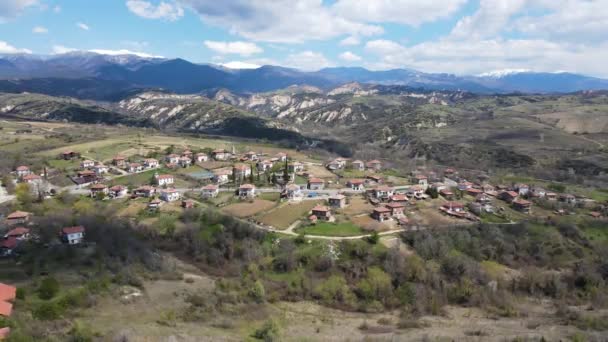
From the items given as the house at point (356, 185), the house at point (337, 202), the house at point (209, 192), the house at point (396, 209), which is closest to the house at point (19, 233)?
the house at point (209, 192)

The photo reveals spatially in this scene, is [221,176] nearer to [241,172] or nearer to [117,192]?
[241,172]

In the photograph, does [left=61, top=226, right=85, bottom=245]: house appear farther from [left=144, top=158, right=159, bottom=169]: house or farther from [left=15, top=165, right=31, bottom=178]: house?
[left=144, top=158, right=159, bottom=169]: house

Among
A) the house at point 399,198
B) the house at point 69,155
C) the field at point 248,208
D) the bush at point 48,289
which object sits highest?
the house at point 69,155

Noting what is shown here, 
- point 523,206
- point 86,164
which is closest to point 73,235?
point 86,164

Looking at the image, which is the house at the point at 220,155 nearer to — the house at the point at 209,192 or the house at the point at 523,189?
the house at the point at 209,192

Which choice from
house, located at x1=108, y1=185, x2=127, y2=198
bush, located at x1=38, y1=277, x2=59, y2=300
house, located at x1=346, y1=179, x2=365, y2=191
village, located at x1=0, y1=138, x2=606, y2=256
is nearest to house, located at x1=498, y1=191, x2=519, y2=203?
village, located at x1=0, y1=138, x2=606, y2=256
